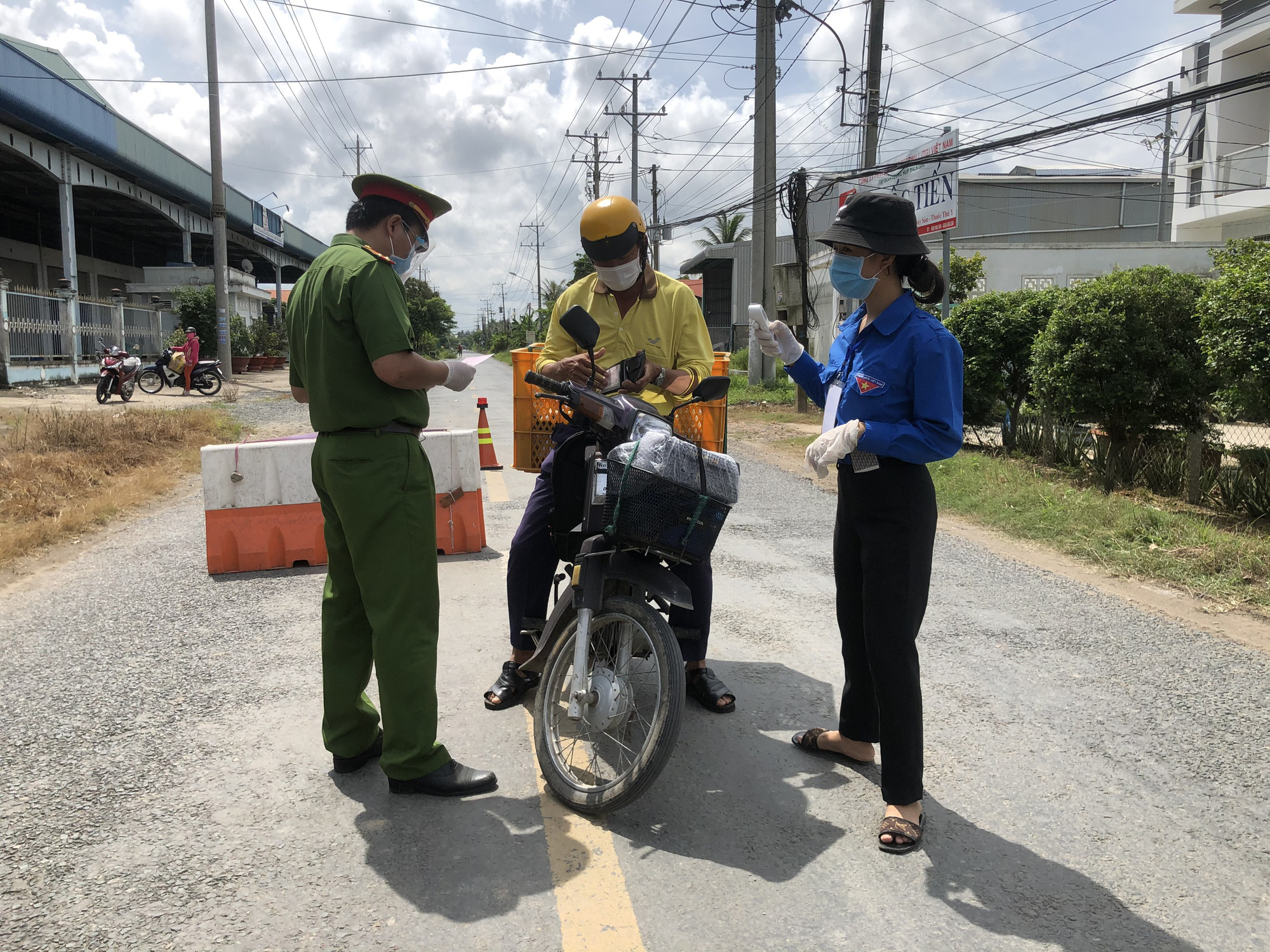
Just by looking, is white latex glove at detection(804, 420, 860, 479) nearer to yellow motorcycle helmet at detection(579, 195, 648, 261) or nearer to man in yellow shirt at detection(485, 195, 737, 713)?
man in yellow shirt at detection(485, 195, 737, 713)

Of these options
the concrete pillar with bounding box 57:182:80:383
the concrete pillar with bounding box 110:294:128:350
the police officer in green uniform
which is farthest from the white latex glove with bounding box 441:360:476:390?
the concrete pillar with bounding box 110:294:128:350

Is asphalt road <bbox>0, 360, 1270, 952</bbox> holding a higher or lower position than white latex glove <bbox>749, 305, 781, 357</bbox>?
lower

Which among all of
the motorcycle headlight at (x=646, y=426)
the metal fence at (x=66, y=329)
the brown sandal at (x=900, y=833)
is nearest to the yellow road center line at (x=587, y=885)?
the brown sandal at (x=900, y=833)

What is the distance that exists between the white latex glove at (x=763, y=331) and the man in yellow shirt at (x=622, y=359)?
0.42 metres

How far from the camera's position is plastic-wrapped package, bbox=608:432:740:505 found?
9.31 ft

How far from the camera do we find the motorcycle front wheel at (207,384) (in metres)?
22.2

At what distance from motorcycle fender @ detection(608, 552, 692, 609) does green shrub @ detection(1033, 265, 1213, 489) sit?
26.0ft

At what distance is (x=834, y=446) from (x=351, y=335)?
1539 mm

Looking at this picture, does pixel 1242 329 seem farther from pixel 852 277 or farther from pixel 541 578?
pixel 541 578

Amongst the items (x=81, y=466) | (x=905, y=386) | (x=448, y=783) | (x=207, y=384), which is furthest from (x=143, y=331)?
(x=905, y=386)

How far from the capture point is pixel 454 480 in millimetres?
6500

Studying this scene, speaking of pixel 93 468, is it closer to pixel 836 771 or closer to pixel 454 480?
pixel 454 480

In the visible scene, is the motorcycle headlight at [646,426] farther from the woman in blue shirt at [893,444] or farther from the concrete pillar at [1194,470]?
the concrete pillar at [1194,470]

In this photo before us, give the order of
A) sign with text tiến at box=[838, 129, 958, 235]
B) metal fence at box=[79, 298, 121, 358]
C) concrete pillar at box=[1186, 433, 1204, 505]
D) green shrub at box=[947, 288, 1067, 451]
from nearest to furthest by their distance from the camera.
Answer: concrete pillar at box=[1186, 433, 1204, 505]
green shrub at box=[947, 288, 1067, 451]
sign with text tiến at box=[838, 129, 958, 235]
metal fence at box=[79, 298, 121, 358]
